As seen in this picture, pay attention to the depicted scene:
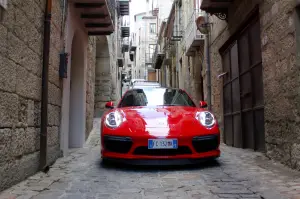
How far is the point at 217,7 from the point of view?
791 centimetres

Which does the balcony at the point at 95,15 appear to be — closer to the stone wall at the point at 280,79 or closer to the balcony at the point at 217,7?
the balcony at the point at 217,7

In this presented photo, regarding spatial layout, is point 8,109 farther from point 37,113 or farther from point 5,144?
point 37,113

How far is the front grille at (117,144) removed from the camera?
468cm

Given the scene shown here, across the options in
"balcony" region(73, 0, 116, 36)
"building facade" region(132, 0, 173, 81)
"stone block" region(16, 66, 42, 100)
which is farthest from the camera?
"building facade" region(132, 0, 173, 81)

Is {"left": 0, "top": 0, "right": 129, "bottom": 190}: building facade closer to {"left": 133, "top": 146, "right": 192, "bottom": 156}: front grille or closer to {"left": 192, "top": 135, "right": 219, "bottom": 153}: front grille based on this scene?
{"left": 133, "top": 146, "right": 192, "bottom": 156}: front grille

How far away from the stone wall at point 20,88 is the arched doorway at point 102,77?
8325mm

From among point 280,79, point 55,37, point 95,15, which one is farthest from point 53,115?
point 280,79

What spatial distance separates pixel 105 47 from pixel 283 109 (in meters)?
9.71

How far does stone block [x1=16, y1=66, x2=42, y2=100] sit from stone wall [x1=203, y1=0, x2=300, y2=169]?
3440mm

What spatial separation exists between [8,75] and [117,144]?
A: 1923 millimetres

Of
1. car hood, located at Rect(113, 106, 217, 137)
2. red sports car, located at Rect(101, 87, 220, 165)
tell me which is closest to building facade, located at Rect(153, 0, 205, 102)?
car hood, located at Rect(113, 106, 217, 137)

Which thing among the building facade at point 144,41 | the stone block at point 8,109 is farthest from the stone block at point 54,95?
the building facade at point 144,41

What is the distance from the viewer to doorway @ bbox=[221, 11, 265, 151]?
20.4 ft

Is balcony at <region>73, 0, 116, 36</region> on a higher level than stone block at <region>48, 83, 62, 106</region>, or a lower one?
higher
